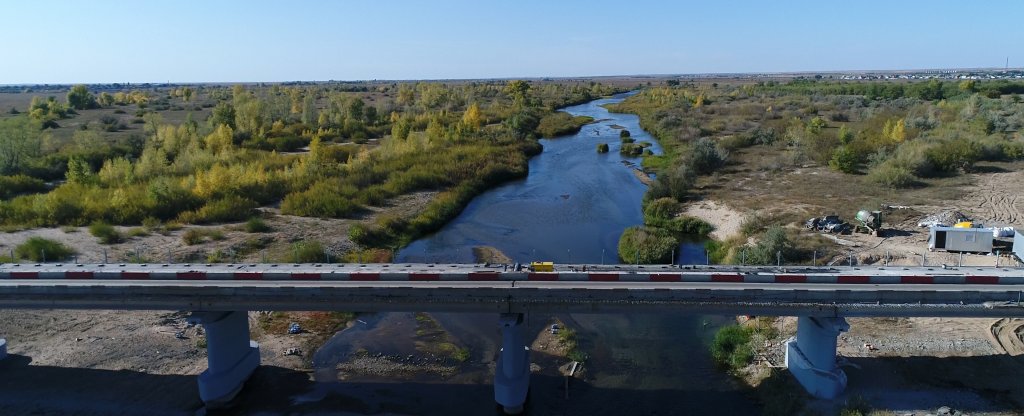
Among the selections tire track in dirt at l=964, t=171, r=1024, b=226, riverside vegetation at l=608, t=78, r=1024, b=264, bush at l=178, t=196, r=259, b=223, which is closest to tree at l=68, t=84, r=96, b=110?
bush at l=178, t=196, r=259, b=223

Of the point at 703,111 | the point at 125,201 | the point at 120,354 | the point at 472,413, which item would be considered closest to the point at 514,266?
the point at 472,413

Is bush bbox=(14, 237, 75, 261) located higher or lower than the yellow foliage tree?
lower

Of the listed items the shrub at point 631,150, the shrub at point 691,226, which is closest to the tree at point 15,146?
the shrub at point 691,226

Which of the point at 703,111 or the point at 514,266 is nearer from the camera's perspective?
the point at 514,266

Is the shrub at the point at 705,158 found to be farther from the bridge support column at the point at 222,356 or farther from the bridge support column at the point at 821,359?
the bridge support column at the point at 222,356

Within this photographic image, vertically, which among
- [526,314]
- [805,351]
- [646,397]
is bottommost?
[646,397]

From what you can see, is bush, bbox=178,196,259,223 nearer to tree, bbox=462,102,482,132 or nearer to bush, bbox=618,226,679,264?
bush, bbox=618,226,679,264

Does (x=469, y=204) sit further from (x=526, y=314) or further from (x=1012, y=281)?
(x=1012, y=281)
